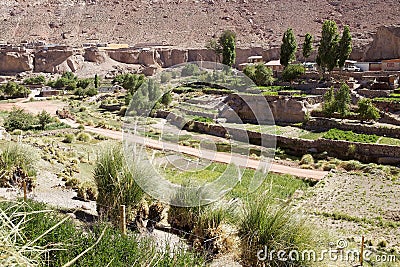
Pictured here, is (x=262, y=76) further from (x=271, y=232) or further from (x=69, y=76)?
(x=271, y=232)

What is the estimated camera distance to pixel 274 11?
9594 cm

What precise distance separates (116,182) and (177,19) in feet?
283

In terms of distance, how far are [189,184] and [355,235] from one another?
6.19 m

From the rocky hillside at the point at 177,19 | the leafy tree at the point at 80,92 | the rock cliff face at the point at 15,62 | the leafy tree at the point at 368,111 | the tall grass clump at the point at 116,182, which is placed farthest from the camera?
the rocky hillside at the point at 177,19

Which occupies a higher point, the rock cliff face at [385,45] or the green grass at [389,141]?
the rock cliff face at [385,45]

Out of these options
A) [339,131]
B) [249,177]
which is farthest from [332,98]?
[249,177]

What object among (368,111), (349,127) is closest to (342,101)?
(368,111)

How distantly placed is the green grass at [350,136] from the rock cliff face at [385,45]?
25941 millimetres

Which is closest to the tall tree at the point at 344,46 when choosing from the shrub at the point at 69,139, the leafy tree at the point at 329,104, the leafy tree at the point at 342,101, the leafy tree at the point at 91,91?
the leafy tree at the point at 329,104

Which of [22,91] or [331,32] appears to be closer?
[331,32]

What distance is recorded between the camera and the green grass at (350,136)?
26.2 metres

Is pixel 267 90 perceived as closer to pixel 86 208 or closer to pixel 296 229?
pixel 86 208

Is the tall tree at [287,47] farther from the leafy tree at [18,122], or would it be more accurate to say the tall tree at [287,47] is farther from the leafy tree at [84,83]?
the leafy tree at [84,83]

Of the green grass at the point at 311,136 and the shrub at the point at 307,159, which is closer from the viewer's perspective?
the shrub at the point at 307,159
